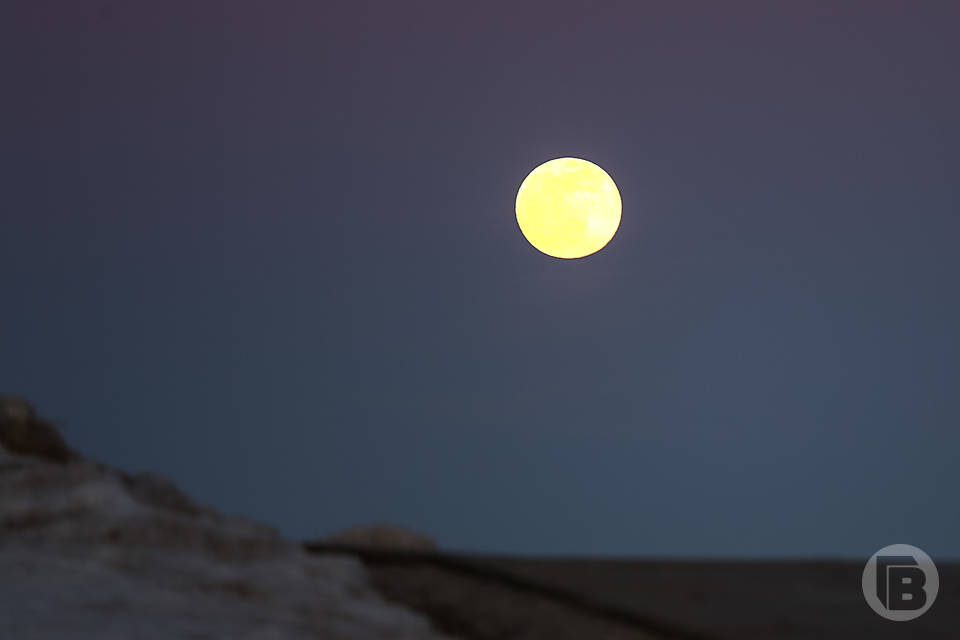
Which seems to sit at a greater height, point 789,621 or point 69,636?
point 789,621

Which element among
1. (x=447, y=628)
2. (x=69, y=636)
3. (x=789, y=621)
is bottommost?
(x=69, y=636)

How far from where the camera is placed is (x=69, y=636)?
3.07 m

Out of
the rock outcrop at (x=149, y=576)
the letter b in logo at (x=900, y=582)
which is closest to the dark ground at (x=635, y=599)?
the letter b in logo at (x=900, y=582)

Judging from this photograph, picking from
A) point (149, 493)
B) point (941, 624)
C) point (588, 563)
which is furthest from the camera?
point (149, 493)

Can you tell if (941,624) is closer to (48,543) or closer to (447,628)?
(447,628)

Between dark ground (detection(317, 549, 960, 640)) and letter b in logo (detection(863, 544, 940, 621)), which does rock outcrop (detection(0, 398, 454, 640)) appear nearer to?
dark ground (detection(317, 549, 960, 640))

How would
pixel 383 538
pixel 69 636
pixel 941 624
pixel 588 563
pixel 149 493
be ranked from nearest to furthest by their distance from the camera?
pixel 69 636, pixel 941 624, pixel 588 563, pixel 149 493, pixel 383 538

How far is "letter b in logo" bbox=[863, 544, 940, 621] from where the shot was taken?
14.8 feet

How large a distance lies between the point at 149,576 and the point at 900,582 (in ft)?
11.8

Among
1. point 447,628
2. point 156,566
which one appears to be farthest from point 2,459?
point 447,628

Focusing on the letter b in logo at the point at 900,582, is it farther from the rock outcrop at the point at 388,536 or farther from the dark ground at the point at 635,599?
the rock outcrop at the point at 388,536

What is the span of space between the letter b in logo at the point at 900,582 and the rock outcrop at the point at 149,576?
2209 mm

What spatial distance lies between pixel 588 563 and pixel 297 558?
1366 mm

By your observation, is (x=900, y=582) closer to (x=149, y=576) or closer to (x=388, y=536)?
A: (x=149, y=576)
